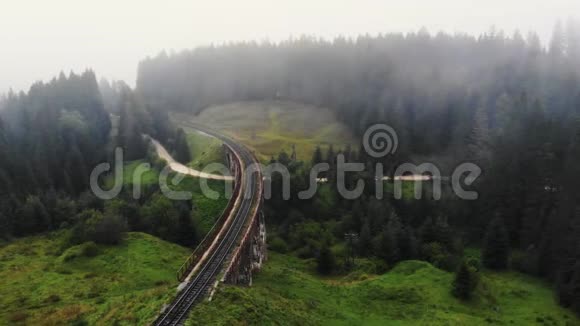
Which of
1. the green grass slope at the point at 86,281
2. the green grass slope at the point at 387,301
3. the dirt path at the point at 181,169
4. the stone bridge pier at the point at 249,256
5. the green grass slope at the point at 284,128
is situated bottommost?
the green grass slope at the point at 387,301

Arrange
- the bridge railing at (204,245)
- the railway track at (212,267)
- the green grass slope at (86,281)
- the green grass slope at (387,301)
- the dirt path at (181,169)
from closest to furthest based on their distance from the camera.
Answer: the railway track at (212,267) < the green grass slope at (387,301) < the green grass slope at (86,281) < the bridge railing at (204,245) < the dirt path at (181,169)

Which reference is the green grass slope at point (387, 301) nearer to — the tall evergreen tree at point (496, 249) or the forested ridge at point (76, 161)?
the tall evergreen tree at point (496, 249)

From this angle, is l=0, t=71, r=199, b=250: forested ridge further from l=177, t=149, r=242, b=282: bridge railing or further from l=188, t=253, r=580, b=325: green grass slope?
l=188, t=253, r=580, b=325: green grass slope

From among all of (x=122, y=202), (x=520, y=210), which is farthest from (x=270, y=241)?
(x=520, y=210)

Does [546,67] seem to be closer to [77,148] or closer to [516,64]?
[516,64]

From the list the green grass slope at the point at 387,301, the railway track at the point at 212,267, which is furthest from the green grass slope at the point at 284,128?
the green grass slope at the point at 387,301

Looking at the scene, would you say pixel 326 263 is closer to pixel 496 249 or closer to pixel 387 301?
pixel 387 301
